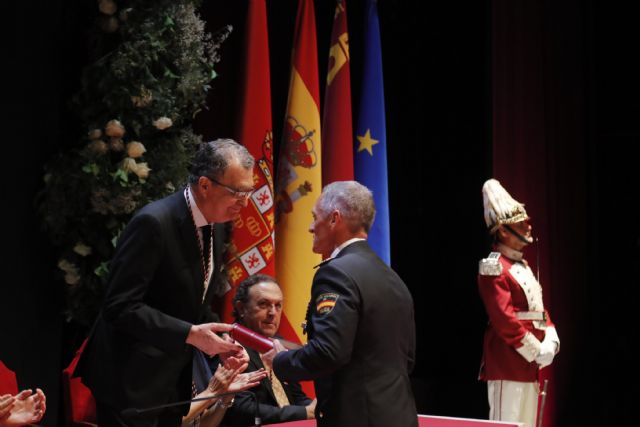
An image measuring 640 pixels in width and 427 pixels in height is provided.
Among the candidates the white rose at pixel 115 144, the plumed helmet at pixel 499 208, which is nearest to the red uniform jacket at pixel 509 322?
the plumed helmet at pixel 499 208

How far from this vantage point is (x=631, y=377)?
618 cm

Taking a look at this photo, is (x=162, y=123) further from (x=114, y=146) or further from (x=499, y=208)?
(x=499, y=208)

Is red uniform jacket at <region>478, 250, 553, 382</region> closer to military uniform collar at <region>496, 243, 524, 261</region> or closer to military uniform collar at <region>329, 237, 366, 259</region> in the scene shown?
military uniform collar at <region>496, 243, 524, 261</region>

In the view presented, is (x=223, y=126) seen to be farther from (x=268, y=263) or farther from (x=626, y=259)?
(x=626, y=259)

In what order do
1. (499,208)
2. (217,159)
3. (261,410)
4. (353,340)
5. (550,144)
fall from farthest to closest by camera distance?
(550,144)
(499,208)
(261,410)
(217,159)
(353,340)

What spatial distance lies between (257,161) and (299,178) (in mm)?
394

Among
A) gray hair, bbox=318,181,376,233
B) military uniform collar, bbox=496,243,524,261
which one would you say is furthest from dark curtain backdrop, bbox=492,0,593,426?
gray hair, bbox=318,181,376,233

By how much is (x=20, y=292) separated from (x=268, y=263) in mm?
1354

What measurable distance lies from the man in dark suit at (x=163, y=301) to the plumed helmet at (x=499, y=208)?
101 inches

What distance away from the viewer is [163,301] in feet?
8.98

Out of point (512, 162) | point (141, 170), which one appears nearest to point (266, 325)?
point (141, 170)

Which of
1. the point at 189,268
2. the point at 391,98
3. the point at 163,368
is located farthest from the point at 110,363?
the point at 391,98

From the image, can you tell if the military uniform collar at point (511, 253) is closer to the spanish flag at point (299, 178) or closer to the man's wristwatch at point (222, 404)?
the spanish flag at point (299, 178)

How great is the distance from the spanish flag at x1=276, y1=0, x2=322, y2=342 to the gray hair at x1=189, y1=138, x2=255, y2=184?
93.3 inches
